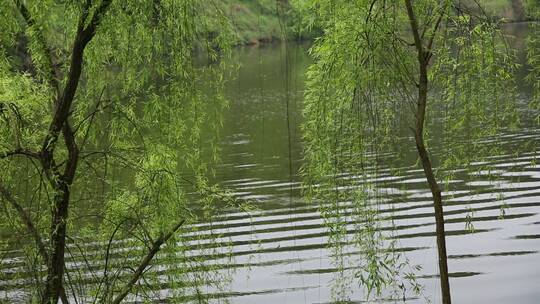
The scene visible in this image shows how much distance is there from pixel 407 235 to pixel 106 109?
32.4ft

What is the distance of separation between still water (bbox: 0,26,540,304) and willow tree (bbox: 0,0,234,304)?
5.63ft


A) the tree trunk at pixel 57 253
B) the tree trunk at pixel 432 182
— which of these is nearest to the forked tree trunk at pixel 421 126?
the tree trunk at pixel 432 182

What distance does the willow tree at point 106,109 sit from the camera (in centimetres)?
555

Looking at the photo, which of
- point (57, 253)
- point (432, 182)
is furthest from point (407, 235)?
point (57, 253)

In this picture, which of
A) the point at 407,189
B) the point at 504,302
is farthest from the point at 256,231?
the point at 504,302

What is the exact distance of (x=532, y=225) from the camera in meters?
15.3

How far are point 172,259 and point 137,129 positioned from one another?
1103 mm

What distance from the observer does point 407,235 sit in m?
14.9

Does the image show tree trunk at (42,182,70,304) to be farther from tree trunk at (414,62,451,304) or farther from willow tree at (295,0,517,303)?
tree trunk at (414,62,451,304)

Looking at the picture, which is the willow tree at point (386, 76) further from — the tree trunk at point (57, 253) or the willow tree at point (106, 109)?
the tree trunk at point (57, 253)

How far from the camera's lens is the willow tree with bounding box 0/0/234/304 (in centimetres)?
555

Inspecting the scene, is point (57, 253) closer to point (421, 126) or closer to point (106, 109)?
point (106, 109)

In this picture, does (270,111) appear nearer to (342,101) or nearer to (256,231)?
(256,231)

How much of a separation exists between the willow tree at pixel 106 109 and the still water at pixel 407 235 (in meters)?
1.72
